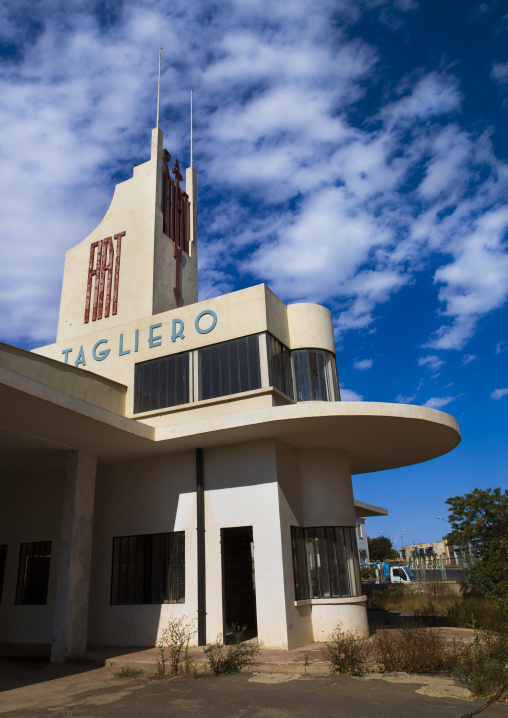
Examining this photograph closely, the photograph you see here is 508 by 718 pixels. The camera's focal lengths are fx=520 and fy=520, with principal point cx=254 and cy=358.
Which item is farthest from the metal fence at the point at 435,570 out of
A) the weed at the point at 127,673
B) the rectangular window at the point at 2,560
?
the rectangular window at the point at 2,560

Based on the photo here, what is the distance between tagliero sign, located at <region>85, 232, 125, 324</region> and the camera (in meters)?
17.9

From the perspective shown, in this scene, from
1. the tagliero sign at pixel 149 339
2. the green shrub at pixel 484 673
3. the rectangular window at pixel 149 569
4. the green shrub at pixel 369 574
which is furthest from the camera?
the green shrub at pixel 369 574

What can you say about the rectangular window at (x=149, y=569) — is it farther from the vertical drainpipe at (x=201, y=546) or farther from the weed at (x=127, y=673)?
the weed at (x=127, y=673)

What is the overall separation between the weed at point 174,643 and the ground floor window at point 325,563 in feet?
9.27

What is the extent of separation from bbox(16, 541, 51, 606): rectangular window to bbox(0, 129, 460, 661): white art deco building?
0.05 m

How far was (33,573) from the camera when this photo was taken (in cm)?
1554

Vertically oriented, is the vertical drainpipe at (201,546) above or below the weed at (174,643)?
above

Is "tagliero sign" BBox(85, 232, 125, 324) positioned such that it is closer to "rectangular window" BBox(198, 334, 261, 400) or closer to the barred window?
"rectangular window" BBox(198, 334, 261, 400)

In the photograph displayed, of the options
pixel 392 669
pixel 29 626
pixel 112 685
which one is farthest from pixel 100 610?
pixel 392 669

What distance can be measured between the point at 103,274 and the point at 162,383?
5786 mm

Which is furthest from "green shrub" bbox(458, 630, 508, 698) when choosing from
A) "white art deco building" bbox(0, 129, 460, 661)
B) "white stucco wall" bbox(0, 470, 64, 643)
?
"white stucco wall" bbox(0, 470, 64, 643)

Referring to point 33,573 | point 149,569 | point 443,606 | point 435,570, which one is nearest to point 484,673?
point 149,569

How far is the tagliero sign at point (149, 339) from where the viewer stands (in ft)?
48.8

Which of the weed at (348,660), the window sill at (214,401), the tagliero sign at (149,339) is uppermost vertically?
the tagliero sign at (149,339)
